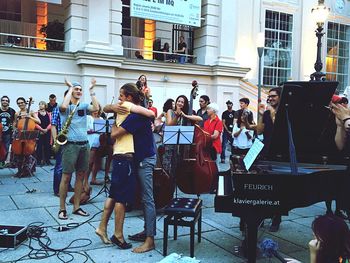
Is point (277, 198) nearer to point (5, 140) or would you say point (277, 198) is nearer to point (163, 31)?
point (5, 140)

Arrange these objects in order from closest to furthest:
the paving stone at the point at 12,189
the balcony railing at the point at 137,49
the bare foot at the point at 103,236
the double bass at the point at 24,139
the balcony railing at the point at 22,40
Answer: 1. the bare foot at the point at 103,236
2. the paving stone at the point at 12,189
3. the double bass at the point at 24,139
4. the balcony railing at the point at 22,40
5. the balcony railing at the point at 137,49

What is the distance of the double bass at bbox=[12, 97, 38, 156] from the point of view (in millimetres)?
9180

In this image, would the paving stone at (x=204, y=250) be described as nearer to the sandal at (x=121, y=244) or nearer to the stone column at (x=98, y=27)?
the sandal at (x=121, y=244)

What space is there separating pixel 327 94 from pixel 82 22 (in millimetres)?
10787

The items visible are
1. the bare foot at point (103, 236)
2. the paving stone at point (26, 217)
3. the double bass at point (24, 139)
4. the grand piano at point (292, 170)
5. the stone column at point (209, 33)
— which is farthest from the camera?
the stone column at point (209, 33)

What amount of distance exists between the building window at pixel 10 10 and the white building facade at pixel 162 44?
0.04 metres

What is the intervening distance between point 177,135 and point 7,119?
19.1 ft

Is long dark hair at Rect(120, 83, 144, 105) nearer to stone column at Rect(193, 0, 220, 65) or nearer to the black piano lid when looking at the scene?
the black piano lid

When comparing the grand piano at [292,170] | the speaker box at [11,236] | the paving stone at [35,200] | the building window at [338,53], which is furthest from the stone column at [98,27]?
the building window at [338,53]

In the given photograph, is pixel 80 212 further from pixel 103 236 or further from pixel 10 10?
pixel 10 10

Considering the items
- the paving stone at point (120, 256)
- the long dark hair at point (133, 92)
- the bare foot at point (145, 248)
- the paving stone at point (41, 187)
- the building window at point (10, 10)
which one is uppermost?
the building window at point (10, 10)

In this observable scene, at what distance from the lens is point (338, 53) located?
20.8m

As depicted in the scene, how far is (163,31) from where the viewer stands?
17.2 meters

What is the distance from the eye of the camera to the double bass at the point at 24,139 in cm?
918
